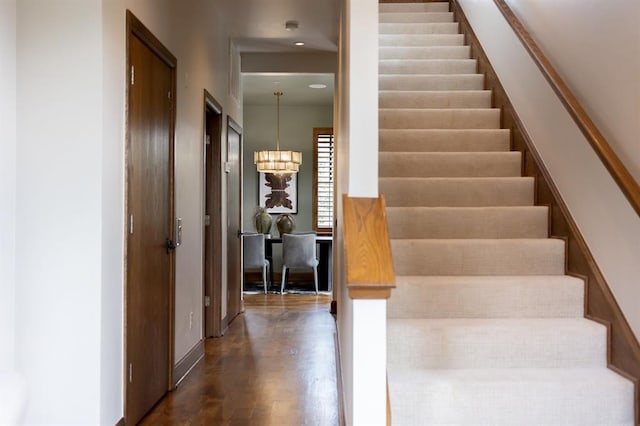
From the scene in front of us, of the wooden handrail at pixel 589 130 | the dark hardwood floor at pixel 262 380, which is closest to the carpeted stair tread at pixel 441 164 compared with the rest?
the wooden handrail at pixel 589 130

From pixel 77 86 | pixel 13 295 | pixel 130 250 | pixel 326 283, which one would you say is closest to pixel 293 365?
pixel 130 250

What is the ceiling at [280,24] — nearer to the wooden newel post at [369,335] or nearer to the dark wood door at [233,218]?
the dark wood door at [233,218]

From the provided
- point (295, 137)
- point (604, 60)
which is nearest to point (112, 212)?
point (604, 60)

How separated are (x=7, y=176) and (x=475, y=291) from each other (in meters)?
2.12

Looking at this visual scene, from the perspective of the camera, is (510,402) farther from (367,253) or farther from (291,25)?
(291,25)

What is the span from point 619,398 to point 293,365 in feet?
7.75

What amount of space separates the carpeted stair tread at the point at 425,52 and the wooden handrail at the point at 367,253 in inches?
136

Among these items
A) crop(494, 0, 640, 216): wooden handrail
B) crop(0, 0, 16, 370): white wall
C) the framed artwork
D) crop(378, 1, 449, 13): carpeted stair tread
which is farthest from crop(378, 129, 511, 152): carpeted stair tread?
the framed artwork

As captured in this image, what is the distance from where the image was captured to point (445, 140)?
380 cm

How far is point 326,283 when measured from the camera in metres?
8.33

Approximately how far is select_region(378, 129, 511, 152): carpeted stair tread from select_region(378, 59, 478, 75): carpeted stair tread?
1.03 m

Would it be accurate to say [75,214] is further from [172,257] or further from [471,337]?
[471,337]

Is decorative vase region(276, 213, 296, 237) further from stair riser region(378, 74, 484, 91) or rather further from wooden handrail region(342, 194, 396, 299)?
wooden handrail region(342, 194, 396, 299)

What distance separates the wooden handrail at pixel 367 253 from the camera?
1526 mm
